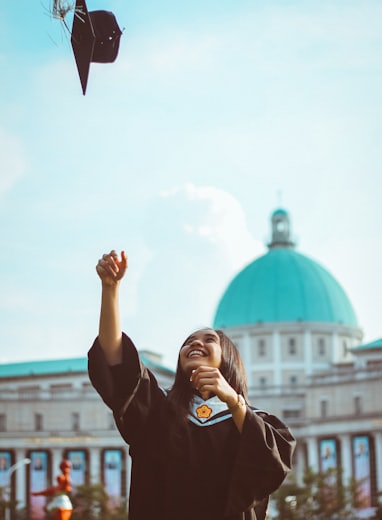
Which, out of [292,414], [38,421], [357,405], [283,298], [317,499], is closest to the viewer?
[317,499]

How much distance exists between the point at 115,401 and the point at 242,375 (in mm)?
723

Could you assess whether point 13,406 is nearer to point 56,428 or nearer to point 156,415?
point 56,428

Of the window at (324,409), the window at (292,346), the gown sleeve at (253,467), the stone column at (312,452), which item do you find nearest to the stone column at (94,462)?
the stone column at (312,452)

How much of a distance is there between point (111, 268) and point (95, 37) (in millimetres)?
1408

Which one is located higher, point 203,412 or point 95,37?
point 95,37

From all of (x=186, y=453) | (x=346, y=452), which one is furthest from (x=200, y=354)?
(x=346, y=452)

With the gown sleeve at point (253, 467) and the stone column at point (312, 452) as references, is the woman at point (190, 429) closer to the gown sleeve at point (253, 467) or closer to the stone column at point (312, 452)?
the gown sleeve at point (253, 467)

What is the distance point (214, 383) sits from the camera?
18.3ft

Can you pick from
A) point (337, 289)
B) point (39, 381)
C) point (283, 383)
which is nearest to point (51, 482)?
point (39, 381)

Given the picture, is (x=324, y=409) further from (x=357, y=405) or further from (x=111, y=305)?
(x=111, y=305)

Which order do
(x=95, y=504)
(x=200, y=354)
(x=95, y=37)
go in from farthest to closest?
(x=95, y=504)
(x=95, y=37)
(x=200, y=354)

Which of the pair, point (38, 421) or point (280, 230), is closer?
point (38, 421)

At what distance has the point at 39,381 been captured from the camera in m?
91.5

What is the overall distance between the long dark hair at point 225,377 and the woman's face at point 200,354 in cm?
5
